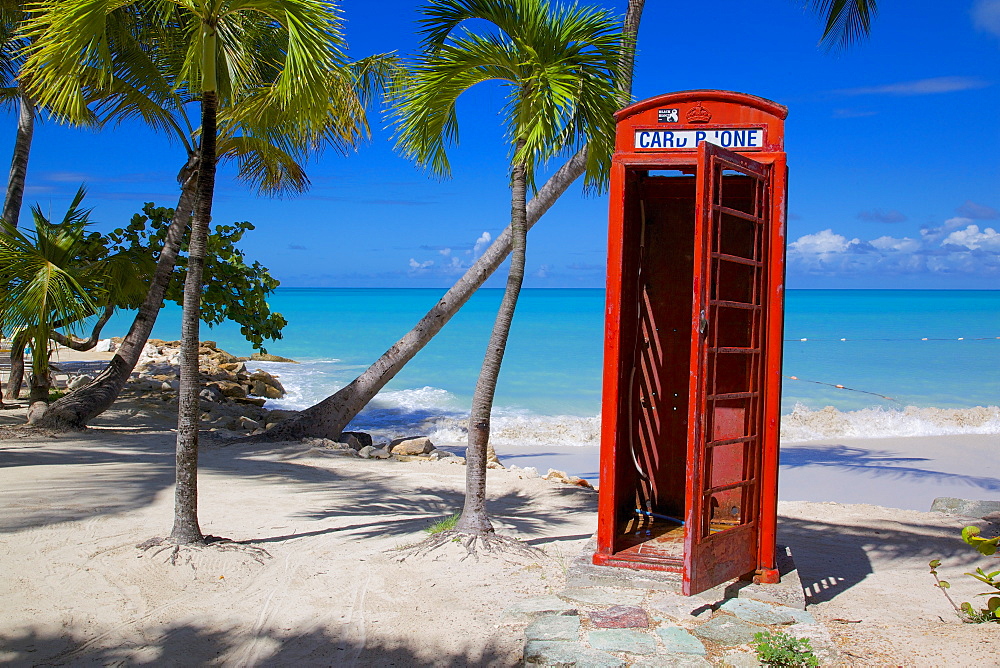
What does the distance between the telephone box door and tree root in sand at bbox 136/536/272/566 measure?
3064mm

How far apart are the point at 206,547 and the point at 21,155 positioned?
973 cm

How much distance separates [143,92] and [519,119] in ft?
20.3

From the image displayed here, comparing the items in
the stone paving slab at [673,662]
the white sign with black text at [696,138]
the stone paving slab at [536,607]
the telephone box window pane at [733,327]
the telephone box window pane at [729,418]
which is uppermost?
the white sign with black text at [696,138]

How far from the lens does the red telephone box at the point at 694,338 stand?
14.5ft

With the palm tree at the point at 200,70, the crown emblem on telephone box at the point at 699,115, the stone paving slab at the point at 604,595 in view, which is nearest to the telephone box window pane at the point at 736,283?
the crown emblem on telephone box at the point at 699,115

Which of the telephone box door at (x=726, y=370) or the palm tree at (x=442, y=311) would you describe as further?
the palm tree at (x=442, y=311)

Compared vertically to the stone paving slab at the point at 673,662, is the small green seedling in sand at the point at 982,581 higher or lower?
higher

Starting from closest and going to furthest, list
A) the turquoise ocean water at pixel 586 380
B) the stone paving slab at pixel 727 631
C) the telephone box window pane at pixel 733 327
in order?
the stone paving slab at pixel 727 631
the telephone box window pane at pixel 733 327
the turquoise ocean water at pixel 586 380

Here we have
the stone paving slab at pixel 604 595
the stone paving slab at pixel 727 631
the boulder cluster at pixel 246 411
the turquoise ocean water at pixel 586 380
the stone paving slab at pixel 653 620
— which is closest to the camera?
the stone paving slab at pixel 653 620

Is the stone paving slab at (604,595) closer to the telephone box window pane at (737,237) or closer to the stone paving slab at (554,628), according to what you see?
the stone paving slab at (554,628)

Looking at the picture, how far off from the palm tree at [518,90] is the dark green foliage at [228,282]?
7.56m

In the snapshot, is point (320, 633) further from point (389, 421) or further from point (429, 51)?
point (389, 421)

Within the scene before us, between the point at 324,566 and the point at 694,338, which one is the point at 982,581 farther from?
the point at 324,566

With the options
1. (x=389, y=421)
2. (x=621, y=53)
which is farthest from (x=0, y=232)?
(x=389, y=421)
